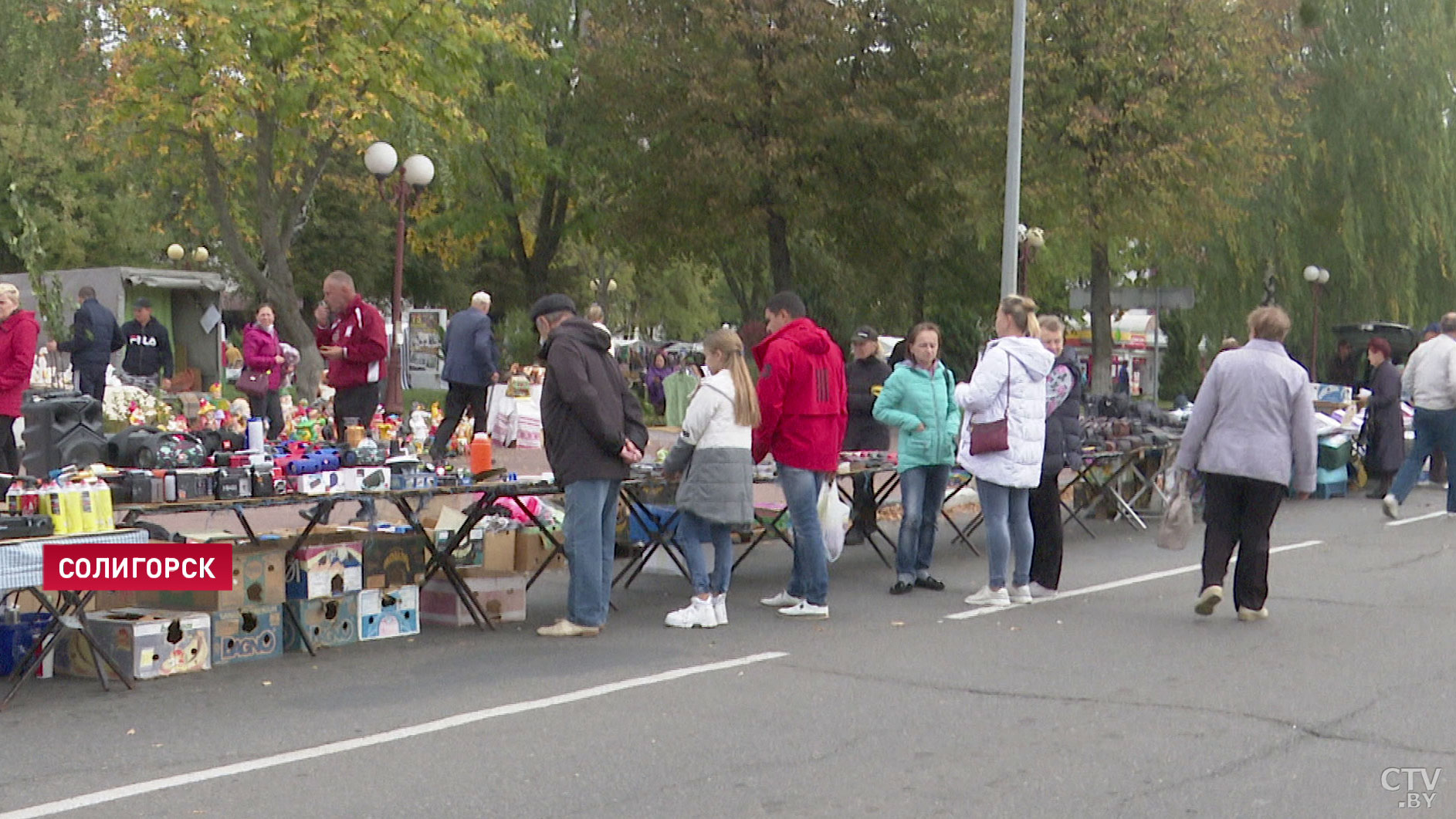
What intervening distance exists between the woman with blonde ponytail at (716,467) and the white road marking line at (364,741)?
101 cm

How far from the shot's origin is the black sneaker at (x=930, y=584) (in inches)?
445

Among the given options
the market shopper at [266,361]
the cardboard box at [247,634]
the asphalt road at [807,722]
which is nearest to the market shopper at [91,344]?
the market shopper at [266,361]

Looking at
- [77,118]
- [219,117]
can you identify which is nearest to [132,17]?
[219,117]

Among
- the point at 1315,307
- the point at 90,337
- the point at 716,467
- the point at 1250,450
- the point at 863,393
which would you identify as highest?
the point at 1315,307

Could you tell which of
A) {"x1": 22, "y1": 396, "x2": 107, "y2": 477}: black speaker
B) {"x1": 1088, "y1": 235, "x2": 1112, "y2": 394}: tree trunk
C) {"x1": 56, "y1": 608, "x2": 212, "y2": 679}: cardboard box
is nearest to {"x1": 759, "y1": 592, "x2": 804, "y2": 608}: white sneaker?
{"x1": 56, "y1": 608, "x2": 212, "y2": 679}: cardboard box

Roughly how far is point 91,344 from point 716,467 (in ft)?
40.9

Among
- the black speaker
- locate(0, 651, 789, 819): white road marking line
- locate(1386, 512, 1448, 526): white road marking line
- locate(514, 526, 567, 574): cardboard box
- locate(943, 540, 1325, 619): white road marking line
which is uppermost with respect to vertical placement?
the black speaker

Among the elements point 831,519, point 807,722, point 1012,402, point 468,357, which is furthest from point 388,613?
point 468,357

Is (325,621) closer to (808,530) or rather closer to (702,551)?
(702,551)

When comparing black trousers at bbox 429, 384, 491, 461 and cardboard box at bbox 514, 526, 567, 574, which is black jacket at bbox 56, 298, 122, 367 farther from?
cardboard box at bbox 514, 526, 567, 574

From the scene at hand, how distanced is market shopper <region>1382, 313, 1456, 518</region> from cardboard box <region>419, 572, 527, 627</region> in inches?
380

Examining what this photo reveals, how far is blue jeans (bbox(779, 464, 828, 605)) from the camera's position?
1006cm

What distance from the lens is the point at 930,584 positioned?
11312mm

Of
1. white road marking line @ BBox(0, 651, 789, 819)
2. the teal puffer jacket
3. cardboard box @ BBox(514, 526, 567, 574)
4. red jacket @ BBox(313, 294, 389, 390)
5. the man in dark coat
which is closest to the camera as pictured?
white road marking line @ BBox(0, 651, 789, 819)
